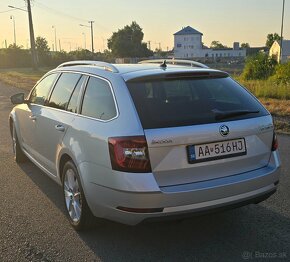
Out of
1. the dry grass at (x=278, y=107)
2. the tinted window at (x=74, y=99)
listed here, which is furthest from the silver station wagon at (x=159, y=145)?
the dry grass at (x=278, y=107)

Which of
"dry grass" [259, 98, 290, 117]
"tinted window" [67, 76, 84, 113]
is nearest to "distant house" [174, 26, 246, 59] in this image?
"dry grass" [259, 98, 290, 117]

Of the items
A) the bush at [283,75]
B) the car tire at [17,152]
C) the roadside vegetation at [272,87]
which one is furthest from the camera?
the bush at [283,75]

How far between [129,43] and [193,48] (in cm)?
4666

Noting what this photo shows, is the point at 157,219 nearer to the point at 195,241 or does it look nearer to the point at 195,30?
the point at 195,241

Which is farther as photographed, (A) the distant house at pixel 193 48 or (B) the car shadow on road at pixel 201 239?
(A) the distant house at pixel 193 48

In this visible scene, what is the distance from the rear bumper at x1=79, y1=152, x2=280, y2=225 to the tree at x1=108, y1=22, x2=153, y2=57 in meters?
107

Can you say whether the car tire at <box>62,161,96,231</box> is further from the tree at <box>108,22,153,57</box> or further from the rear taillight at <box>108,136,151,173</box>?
the tree at <box>108,22,153,57</box>

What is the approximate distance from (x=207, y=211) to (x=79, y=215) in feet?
4.29

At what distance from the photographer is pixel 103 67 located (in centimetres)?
430

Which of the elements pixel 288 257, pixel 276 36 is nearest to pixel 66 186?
pixel 288 257

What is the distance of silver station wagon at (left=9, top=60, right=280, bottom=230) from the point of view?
11.2 feet

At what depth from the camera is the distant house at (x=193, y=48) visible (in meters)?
148

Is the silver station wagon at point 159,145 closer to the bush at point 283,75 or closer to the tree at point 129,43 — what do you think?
the bush at point 283,75

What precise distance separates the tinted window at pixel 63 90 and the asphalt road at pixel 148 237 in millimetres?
1169
